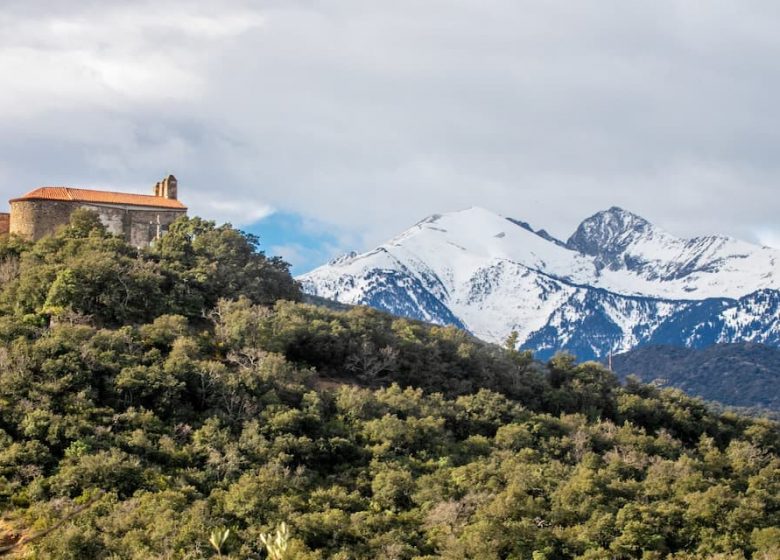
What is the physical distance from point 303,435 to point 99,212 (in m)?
29.0

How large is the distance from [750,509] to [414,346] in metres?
24.5

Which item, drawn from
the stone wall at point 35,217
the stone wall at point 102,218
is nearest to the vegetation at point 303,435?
the stone wall at point 102,218

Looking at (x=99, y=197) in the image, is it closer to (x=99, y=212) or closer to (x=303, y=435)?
(x=99, y=212)

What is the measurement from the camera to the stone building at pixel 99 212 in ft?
235

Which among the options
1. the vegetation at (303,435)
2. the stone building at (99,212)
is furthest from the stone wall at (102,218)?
the vegetation at (303,435)

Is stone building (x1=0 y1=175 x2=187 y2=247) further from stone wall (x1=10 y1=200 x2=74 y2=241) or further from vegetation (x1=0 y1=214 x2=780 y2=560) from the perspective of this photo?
vegetation (x1=0 y1=214 x2=780 y2=560)

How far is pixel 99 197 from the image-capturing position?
7394cm

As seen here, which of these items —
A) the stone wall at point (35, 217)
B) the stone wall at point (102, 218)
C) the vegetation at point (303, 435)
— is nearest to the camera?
the vegetation at point (303, 435)

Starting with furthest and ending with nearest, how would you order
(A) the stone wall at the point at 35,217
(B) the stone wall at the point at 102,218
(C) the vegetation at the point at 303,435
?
(B) the stone wall at the point at 102,218, (A) the stone wall at the point at 35,217, (C) the vegetation at the point at 303,435

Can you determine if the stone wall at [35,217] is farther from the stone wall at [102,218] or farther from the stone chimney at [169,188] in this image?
the stone chimney at [169,188]

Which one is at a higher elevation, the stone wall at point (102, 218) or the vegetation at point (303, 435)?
the stone wall at point (102, 218)

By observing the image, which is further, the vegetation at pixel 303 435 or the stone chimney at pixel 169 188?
the stone chimney at pixel 169 188

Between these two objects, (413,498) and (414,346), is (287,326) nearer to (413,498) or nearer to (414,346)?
(414,346)

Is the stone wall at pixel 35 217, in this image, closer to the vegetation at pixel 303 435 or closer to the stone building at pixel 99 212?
the stone building at pixel 99 212
